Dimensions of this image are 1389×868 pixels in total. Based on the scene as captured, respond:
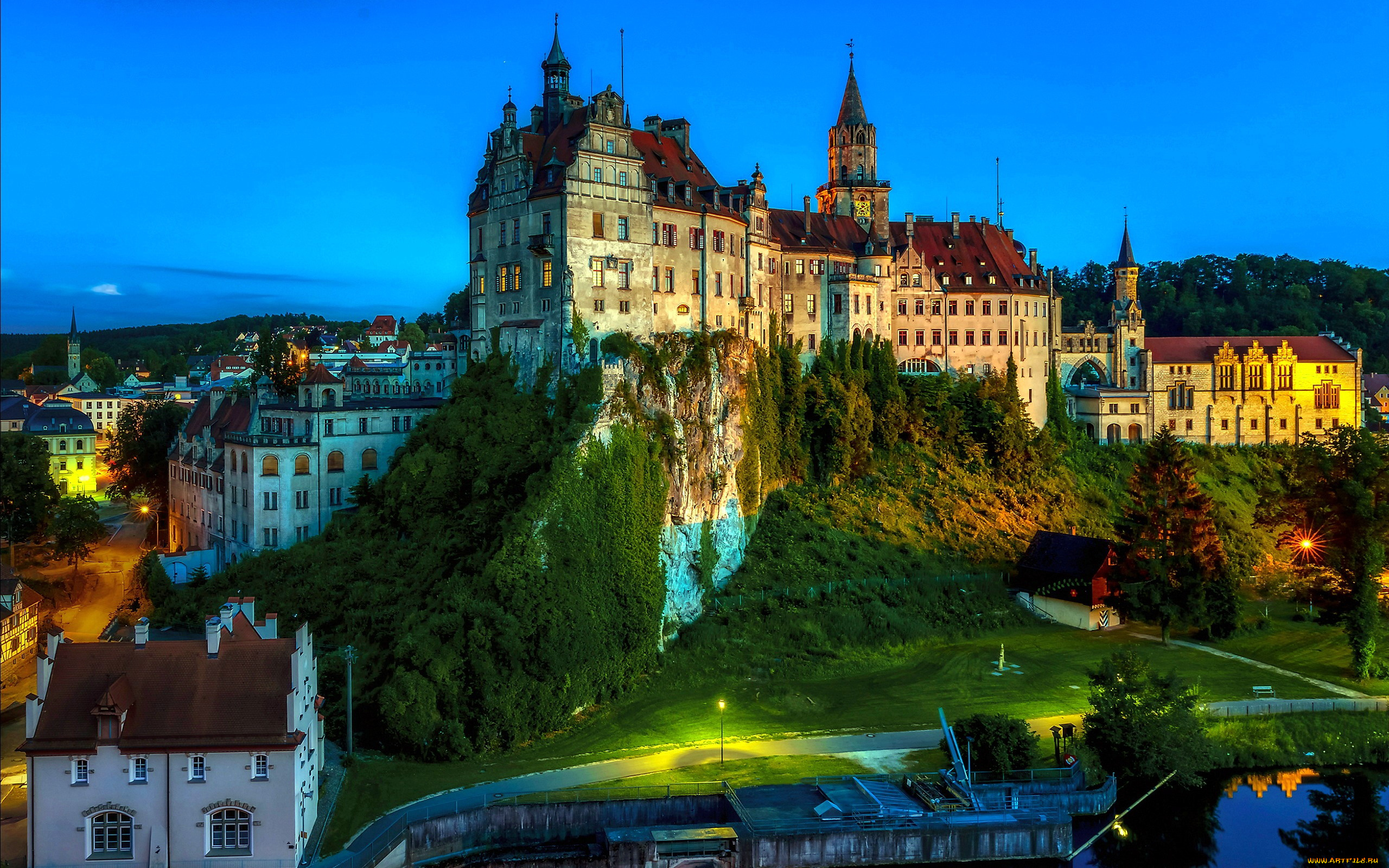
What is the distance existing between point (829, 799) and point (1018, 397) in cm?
4701

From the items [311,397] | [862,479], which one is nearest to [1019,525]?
[862,479]

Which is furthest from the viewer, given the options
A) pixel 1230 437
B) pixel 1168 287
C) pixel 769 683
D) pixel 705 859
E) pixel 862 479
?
pixel 1168 287

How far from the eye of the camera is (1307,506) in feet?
205

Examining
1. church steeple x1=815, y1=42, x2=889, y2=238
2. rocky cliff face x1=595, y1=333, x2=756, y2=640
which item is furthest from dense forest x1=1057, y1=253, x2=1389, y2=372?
rocky cliff face x1=595, y1=333, x2=756, y2=640

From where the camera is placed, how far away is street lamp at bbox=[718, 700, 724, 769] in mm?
43653

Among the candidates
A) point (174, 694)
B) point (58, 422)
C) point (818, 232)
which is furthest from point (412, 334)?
point (174, 694)

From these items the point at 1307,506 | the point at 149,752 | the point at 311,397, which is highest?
the point at 311,397

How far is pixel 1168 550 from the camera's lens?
203 feet

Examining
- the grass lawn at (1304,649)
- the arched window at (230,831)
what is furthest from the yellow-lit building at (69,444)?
the grass lawn at (1304,649)

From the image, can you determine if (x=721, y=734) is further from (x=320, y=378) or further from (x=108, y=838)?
(x=320, y=378)

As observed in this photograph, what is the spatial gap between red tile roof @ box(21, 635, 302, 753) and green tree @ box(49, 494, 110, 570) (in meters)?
40.7

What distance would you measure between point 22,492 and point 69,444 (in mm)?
33739

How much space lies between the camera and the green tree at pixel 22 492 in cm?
7319

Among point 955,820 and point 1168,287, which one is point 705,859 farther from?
point 1168,287
